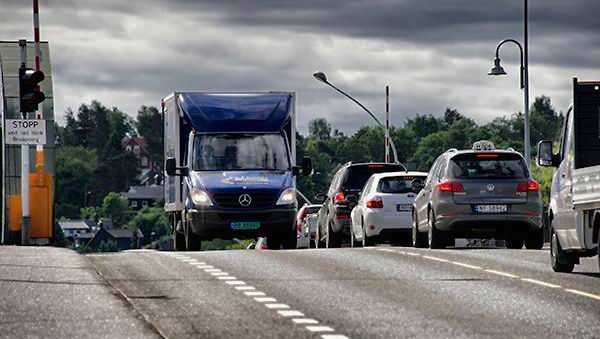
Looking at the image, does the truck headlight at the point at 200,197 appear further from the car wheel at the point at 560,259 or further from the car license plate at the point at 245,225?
the car wheel at the point at 560,259

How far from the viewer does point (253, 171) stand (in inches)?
1487

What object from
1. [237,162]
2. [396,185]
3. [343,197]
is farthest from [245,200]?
[343,197]

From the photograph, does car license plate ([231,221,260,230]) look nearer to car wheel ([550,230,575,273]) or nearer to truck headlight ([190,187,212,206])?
truck headlight ([190,187,212,206])

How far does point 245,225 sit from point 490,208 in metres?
5.73

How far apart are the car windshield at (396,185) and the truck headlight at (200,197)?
3365 mm

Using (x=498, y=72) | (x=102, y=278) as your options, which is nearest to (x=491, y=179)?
(x=102, y=278)

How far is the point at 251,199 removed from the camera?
3762 centimetres

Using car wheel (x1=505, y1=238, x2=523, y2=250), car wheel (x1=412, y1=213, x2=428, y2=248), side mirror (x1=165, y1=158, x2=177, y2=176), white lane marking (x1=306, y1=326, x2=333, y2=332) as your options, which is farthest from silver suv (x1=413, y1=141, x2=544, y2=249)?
white lane marking (x1=306, y1=326, x2=333, y2=332)

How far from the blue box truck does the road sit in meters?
7.95

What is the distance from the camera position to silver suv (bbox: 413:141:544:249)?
33750 mm

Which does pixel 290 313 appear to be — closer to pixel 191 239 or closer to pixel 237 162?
pixel 237 162

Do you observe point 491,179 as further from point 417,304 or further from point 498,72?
point 498,72

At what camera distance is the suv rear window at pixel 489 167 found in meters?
33.8

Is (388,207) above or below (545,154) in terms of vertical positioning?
below
